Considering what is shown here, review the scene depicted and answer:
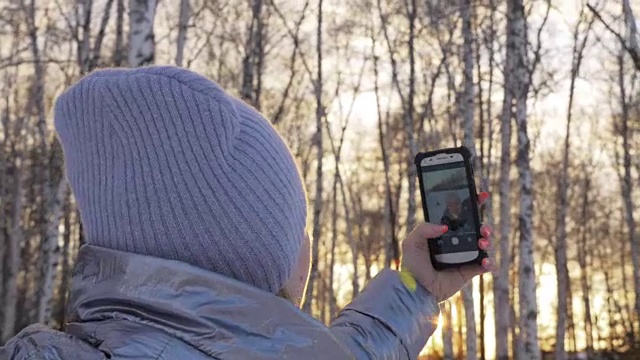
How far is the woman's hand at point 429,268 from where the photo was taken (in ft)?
4.93

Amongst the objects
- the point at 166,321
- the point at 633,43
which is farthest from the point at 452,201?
the point at 633,43

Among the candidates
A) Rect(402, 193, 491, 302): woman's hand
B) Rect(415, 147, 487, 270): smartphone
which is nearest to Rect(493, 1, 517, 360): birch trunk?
Rect(415, 147, 487, 270): smartphone

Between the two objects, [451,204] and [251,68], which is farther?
[251,68]

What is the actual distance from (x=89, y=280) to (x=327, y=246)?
36.0 meters

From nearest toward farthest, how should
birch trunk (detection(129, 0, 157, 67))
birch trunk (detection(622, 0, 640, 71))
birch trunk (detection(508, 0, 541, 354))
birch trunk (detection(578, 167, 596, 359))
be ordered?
1. birch trunk (detection(129, 0, 157, 67))
2. birch trunk (detection(622, 0, 640, 71))
3. birch trunk (detection(508, 0, 541, 354))
4. birch trunk (detection(578, 167, 596, 359))

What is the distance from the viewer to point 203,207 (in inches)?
38.9

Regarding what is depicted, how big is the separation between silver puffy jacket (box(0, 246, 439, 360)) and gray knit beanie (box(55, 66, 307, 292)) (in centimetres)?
8

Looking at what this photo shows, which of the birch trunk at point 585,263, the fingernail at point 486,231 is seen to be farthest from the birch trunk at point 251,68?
the birch trunk at point 585,263

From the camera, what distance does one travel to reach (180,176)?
100 centimetres

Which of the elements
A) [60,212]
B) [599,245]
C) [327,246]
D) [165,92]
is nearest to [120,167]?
[165,92]

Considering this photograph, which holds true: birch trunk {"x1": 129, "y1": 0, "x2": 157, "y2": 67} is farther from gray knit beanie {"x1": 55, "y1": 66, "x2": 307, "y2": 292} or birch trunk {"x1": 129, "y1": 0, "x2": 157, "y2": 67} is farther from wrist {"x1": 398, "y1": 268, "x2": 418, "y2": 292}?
gray knit beanie {"x1": 55, "y1": 66, "x2": 307, "y2": 292}

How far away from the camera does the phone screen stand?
163 cm

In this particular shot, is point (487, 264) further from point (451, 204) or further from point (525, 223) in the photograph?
point (525, 223)

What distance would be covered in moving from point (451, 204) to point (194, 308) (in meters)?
1.07
